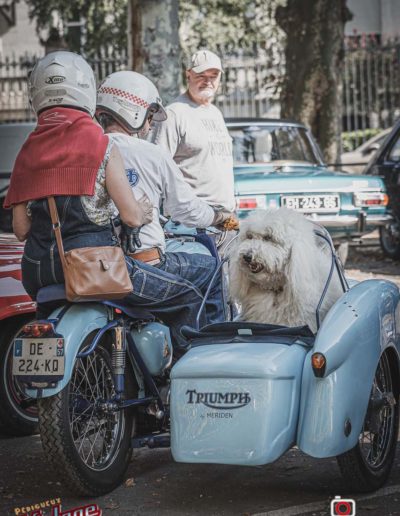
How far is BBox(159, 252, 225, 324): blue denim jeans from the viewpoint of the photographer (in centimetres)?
557

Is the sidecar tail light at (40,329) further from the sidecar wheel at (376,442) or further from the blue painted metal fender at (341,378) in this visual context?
the sidecar wheel at (376,442)

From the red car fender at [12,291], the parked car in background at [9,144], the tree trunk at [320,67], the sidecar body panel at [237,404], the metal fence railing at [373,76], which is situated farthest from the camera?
the metal fence railing at [373,76]

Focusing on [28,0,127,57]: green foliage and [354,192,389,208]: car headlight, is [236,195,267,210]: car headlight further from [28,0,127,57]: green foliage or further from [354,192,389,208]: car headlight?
[28,0,127,57]: green foliage

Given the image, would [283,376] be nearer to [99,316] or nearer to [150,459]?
[99,316]

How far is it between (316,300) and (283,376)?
685 millimetres

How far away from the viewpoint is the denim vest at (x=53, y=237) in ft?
16.4

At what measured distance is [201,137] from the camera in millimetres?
7559

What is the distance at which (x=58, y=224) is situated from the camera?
495 cm

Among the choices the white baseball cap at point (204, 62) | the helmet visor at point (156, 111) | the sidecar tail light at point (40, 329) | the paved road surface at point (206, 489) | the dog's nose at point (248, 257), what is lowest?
the paved road surface at point (206, 489)

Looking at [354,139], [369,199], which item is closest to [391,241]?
[369,199]

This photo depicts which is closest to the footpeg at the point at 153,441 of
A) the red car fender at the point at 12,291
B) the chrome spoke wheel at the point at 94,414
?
A: the chrome spoke wheel at the point at 94,414

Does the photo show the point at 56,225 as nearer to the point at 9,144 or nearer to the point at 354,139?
the point at 9,144

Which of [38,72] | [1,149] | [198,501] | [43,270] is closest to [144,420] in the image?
[198,501]

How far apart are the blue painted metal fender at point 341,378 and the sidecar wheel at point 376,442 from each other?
19 cm
